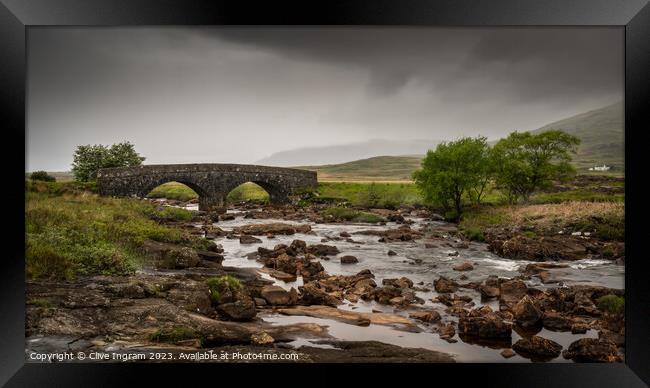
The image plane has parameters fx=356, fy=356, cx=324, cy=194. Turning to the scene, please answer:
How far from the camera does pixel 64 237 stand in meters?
5.33

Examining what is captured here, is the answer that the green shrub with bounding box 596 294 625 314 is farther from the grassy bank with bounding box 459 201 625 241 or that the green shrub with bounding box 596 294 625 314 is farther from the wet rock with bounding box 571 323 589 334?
the grassy bank with bounding box 459 201 625 241

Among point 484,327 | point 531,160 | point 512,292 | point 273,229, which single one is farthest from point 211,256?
point 531,160

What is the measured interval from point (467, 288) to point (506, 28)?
13.4 feet

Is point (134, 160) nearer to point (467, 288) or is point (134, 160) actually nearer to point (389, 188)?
point (389, 188)

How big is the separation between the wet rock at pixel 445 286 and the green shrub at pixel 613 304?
206 cm

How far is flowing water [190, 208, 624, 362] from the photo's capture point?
16.7ft

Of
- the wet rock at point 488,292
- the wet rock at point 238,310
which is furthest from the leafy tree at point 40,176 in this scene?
the wet rock at point 488,292

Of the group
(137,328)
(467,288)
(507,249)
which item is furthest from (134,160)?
(507,249)

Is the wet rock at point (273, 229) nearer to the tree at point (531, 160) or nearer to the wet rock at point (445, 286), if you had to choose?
the wet rock at point (445, 286)

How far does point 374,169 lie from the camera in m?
6.34

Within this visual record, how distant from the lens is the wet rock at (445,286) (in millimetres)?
5801

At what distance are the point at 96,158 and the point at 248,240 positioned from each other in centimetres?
276
